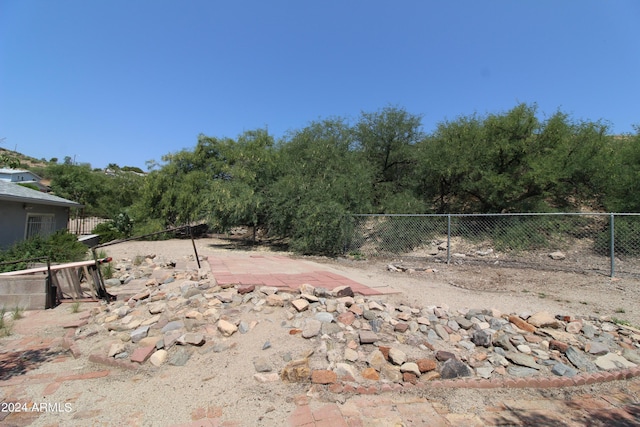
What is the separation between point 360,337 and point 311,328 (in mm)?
566

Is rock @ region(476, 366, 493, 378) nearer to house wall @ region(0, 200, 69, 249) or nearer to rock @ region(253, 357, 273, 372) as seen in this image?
rock @ region(253, 357, 273, 372)

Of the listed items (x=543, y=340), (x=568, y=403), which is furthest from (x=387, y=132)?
(x=568, y=403)

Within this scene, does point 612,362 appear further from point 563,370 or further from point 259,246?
point 259,246

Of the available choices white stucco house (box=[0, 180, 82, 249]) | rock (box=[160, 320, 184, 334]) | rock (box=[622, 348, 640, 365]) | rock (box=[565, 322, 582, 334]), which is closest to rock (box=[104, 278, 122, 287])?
rock (box=[160, 320, 184, 334])

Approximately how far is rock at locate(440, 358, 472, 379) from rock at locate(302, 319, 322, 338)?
4.39 feet

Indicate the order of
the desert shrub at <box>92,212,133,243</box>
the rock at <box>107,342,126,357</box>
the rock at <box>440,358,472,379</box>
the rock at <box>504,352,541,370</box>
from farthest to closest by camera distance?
the desert shrub at <box>92,212,133,243</box> → the rock at <box>107,342,126,357</box> → the rock at <box>504,352,541,370</box> → the rock at <box>440,358,472,379</box>

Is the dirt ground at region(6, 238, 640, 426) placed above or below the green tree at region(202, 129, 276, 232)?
below

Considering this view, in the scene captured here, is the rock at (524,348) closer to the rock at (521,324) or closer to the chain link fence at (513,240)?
the rock at (521,324)

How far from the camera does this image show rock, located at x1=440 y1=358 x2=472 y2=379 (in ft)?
10.2

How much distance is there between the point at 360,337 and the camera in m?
3.59

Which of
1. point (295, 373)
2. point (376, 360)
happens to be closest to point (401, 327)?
point (376, 360)

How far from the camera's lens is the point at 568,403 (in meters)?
2.84

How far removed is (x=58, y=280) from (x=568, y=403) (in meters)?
7.67

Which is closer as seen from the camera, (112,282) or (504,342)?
(504,342)
